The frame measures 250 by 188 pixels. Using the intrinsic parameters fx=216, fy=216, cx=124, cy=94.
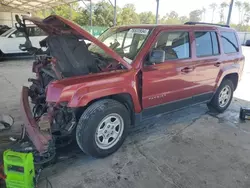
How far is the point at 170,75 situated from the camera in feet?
10.9

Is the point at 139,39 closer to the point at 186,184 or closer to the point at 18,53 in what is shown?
the point at 186,184

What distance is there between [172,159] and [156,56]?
1426 millimetres

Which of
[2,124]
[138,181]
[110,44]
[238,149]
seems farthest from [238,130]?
[2,124]

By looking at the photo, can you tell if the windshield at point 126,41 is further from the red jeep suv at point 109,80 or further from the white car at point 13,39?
the white car at point 13,39

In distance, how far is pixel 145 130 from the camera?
3789 mm

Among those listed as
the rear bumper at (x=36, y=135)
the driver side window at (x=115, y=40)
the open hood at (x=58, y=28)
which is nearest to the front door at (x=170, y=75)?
the open hood at (x=58, y=28)

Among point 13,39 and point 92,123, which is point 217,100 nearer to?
point 92,123

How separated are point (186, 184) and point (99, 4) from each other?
119 ft

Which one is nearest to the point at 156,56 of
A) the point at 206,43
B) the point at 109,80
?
the point at 109,80

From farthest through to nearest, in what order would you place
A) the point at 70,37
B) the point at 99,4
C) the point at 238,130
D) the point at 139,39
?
the point at 99,4
the point at 238,130
the point at 139,39
the point at 70,37

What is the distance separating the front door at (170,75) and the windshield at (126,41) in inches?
9.1

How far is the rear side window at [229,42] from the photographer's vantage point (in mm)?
4273

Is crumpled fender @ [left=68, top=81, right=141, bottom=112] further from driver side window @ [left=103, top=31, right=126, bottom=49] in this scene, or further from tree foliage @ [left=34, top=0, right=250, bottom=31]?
tree foliage @ [left=34, top=0, right=250, bottom=31]

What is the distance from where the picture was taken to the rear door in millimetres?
3749
